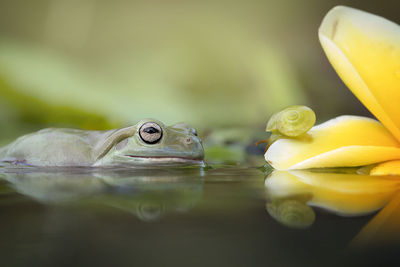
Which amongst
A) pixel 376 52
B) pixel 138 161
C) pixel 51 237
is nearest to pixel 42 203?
pixel 51 237

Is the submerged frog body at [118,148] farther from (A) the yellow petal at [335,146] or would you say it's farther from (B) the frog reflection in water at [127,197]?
(B) the frog reflection in water at [127,197]

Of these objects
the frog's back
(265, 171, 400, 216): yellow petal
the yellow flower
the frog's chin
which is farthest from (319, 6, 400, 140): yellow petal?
the frog's back

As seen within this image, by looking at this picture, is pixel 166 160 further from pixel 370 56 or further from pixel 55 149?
pixel 370 56

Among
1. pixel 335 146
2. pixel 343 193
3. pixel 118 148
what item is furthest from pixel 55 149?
pixel 343 193

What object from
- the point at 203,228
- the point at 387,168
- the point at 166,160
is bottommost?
the point at 203,228

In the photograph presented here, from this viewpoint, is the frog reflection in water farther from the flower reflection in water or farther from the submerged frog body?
the submerged frog body

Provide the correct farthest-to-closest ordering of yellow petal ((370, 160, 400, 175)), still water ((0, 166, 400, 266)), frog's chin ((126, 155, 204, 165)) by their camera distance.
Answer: frog's chin ((126, 155, 204, 165))
yellow petal ((370, 160, 400, 175))
still water ((0, 166, 400, 266))
